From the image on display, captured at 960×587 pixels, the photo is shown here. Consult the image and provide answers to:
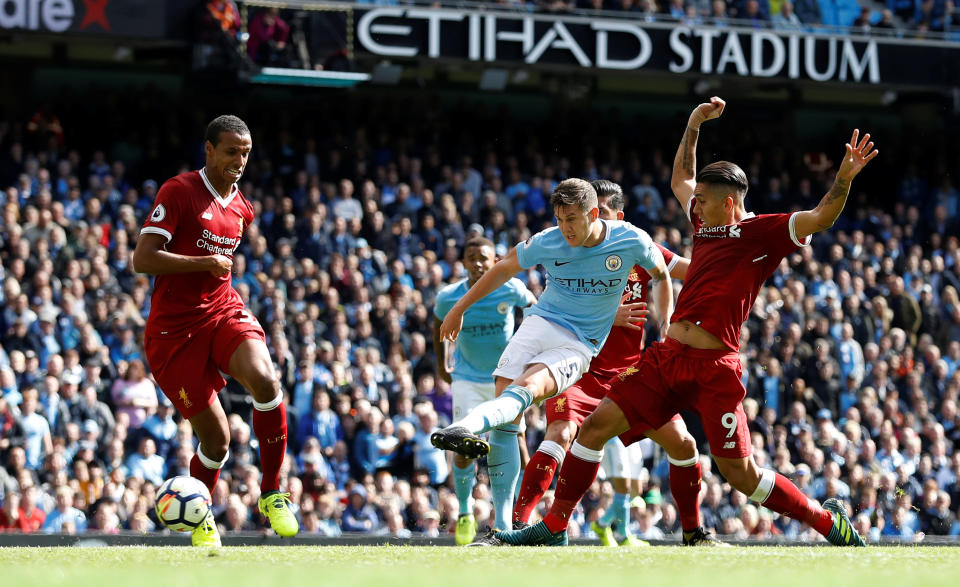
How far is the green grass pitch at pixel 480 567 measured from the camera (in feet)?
18.7

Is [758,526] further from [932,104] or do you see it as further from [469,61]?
[932,104]

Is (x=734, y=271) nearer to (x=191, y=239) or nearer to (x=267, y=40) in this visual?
(x=191, y=239)

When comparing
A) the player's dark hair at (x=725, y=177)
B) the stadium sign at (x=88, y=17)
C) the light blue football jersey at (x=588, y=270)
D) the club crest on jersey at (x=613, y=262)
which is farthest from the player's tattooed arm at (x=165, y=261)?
the stadium sign at (x=88, y=17)

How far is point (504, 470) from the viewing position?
381 inches

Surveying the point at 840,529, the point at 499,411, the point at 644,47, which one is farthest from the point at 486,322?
the point at 644,47

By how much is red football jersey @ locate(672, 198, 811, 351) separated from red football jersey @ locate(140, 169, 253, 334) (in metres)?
2.75

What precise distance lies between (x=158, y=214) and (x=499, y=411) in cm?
229

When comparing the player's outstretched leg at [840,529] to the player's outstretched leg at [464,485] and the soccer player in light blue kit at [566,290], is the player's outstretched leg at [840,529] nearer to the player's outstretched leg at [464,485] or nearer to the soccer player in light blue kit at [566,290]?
the soccer player in light blue kit at [566,290]

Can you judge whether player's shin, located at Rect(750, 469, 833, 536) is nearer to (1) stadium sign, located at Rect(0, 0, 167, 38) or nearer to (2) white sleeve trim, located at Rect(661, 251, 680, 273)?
(2) white sleeve trim, located at Rect(661, 251, 680, 273)

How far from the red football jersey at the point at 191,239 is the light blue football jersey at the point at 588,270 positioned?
1.78 m

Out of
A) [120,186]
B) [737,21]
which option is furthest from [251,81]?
[737,21]

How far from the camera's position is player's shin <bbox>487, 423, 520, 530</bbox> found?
9641mm

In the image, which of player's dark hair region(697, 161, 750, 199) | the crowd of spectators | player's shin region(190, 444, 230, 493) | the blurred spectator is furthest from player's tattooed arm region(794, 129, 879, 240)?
the blurred spectator

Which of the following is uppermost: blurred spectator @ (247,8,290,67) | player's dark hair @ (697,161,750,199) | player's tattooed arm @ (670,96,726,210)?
blurred spectator @ (247,8,290,67)
